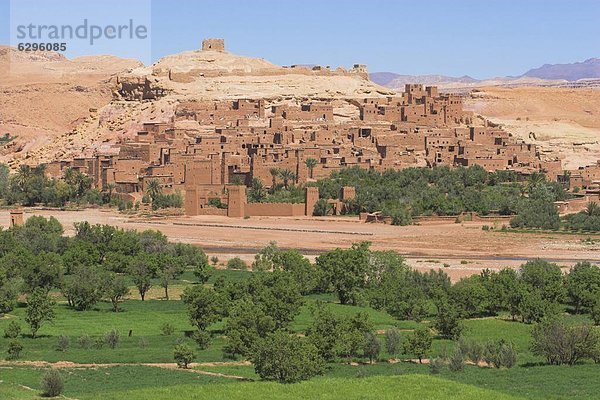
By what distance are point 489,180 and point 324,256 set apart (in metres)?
34.1

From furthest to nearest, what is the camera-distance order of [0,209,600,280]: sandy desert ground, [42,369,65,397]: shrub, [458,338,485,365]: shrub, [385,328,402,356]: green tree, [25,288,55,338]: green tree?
1. [0,209,600,280]: sandy desert ground
2. [25,288,55,338]: green tree
3. [385,328,402,356]: green tree
4. [458,338,485,365]: shrub
5. [42,369,65,397]: shrub

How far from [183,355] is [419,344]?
6.17 meters

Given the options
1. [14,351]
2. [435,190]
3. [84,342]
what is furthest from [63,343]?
[435,190]

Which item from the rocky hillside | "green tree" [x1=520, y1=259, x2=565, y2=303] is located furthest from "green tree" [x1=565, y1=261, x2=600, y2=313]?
the rocky hillside

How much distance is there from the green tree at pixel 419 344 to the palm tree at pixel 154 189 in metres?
41.6

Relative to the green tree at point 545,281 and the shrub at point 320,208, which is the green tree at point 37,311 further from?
the shrub at point 320,208

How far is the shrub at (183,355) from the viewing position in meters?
29.0

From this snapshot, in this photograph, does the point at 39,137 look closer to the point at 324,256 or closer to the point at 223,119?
the point at 223,119

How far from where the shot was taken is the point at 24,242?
171 feet

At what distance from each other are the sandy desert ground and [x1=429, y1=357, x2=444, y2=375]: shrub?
19.3 m

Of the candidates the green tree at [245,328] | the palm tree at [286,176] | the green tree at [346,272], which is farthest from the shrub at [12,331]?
the palm tree at [286,176]

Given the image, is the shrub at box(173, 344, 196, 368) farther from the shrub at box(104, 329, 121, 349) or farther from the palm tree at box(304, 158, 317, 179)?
the palm tree at box(304, 158, 317, 179)

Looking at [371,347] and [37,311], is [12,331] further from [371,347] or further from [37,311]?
[371,347]

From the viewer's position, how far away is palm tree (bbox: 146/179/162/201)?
71.7 metres
